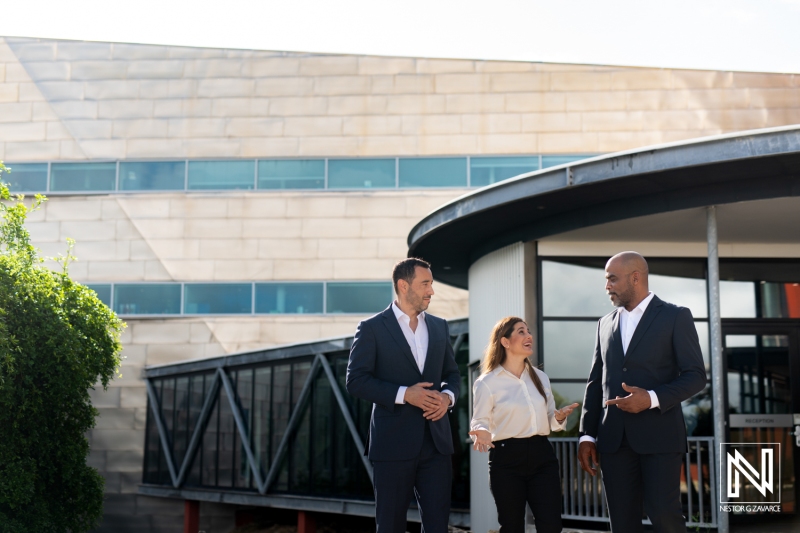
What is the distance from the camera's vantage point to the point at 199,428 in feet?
63.3

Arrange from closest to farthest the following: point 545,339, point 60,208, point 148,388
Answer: point 545,339, point 148,388, point 60,208

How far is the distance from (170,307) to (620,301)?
1964 centimetres

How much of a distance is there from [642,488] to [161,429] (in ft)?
59.6

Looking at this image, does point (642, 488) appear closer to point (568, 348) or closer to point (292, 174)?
point (568, 348)

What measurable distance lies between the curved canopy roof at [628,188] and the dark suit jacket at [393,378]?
3.69 m

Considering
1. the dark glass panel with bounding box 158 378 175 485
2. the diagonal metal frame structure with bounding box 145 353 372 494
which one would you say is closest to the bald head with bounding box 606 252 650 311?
the diagonal metal frame structure with bounding box 145 353 372 494

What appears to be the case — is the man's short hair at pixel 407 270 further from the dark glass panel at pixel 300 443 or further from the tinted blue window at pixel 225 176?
the tinted blue window at pixel 225 176

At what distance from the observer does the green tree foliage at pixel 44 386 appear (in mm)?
13297

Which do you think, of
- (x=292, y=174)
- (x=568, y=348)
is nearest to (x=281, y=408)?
(x=568, y=348)

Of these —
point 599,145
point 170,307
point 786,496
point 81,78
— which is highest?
point 81,78

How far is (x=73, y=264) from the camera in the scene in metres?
24.0

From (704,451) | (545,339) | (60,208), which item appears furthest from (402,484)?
(60,208)

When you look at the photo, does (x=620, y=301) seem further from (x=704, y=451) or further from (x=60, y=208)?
(x=60, y=208)

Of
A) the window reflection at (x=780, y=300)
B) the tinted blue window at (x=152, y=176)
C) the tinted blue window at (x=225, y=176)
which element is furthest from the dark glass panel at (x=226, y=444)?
the window reflection at (x=780, y=300)
